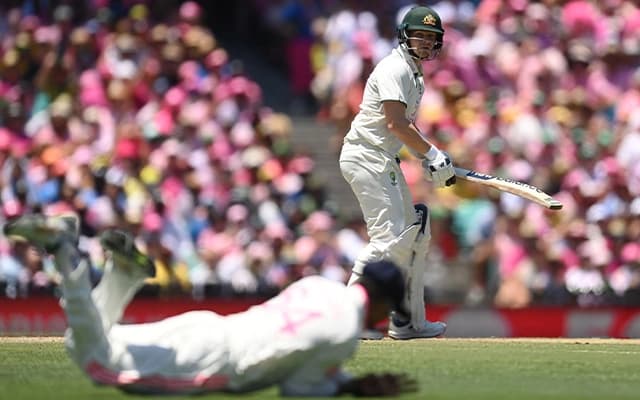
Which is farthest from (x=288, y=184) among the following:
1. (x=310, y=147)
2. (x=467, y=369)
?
(x=467, y=369)

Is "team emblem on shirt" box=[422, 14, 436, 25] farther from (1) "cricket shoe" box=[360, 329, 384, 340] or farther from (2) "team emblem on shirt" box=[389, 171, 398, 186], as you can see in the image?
(1) "cricket shoe" box=[360, 329, 384, 340]

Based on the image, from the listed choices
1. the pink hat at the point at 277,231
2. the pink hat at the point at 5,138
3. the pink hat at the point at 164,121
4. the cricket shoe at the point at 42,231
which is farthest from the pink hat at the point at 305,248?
the cricket shoe at the point at 42,231

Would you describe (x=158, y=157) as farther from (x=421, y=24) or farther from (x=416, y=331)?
(x=421, y=24)

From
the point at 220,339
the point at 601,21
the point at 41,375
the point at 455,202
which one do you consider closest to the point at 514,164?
the point at 455,202

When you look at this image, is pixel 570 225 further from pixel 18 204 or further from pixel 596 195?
pixel 18 204

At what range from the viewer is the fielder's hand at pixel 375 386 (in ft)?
24.7

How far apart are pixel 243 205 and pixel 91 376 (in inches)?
349

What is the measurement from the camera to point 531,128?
16.1m

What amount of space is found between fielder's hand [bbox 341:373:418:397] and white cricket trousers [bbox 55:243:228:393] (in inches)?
23.4

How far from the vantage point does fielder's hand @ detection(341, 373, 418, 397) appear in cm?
752

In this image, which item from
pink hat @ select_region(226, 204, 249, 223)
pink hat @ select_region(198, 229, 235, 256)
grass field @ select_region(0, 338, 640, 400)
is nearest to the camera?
grass field @ select_region(0, 338, 640, 400)

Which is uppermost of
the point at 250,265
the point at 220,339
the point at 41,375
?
the point at 220,339

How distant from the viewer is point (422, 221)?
1121 centimetres

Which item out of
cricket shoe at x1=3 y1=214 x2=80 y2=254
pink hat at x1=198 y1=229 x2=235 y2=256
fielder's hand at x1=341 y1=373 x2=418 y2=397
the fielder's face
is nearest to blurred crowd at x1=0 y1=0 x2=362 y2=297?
pink hat at x1=198 y1=229 x2=235 y2=256
